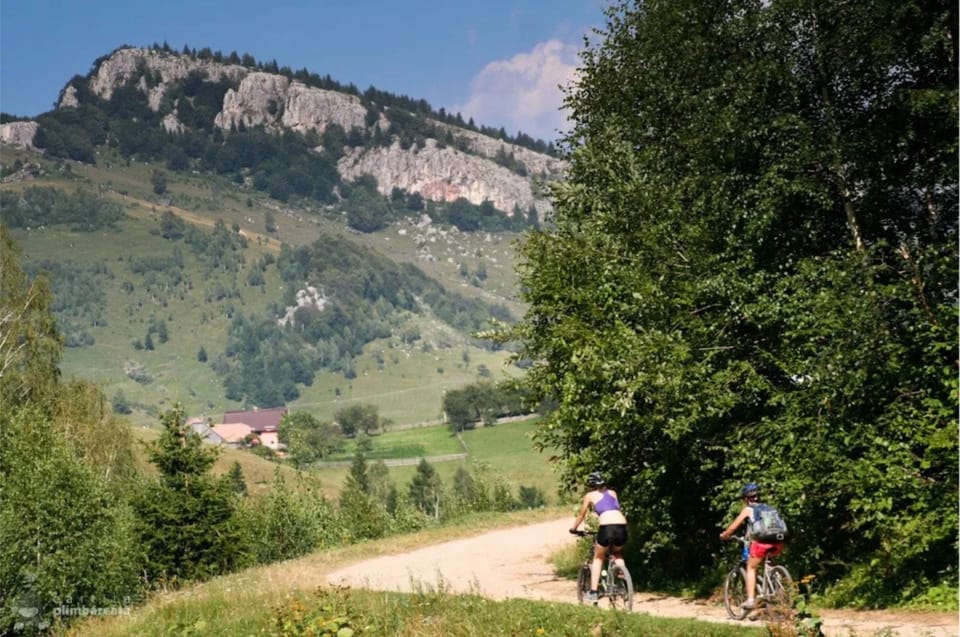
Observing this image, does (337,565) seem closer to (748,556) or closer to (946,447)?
(748,556)

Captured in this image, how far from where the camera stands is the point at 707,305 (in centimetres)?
1986

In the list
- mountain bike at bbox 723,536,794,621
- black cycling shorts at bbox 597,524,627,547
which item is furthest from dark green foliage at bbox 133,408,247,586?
mountain bike at bbox 723,536,794,621

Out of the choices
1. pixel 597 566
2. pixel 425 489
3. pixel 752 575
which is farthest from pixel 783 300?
pixel 425 489

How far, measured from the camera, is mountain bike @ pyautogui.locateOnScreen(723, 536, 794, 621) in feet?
46.5

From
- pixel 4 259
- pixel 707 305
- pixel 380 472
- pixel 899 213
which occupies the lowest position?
pixel 380 472

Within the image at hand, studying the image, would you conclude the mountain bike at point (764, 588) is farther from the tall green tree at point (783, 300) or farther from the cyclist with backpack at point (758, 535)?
the tall green tree at point (783, 300)

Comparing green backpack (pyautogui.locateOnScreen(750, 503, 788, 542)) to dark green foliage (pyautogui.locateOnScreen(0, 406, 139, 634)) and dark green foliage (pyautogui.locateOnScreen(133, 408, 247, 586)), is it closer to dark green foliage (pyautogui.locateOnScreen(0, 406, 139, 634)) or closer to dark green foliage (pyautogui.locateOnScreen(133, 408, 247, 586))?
dark green foliage (pyautogui.locateOnScreen(0, 406, 139, 634))

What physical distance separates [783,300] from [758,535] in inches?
200

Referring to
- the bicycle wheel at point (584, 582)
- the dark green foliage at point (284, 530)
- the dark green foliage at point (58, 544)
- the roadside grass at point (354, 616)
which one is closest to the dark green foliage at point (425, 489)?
the dark green foliage at point (284, 530)

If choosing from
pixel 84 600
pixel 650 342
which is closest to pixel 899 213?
pixel 650 342

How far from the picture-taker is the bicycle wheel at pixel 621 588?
15.6 metres

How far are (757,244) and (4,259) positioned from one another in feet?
125

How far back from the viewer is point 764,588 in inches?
571

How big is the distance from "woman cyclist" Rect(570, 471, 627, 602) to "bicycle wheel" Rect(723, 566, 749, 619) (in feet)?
5.30
